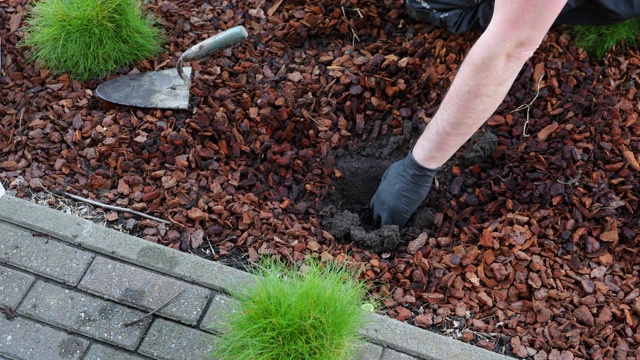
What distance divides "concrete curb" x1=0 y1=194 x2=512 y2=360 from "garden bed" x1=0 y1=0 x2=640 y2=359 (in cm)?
7

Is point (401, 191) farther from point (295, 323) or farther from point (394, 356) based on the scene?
point (295, 323)

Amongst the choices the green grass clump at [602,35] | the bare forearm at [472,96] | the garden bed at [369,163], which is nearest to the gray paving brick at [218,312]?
the garden bed at [369,163]

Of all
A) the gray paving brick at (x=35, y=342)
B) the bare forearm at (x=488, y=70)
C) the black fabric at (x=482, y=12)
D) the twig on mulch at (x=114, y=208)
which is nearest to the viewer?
the bare forearm at (x=488, y=70)

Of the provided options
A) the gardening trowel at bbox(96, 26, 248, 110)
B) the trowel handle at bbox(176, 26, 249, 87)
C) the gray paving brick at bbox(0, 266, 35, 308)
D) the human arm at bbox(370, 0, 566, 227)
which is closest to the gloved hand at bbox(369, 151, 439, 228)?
the human arm at bbox(370, 0, 566, 227)

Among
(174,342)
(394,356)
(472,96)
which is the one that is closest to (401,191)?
(472,96)

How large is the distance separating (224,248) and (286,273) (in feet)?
0.95

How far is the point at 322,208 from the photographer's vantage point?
2.85 meters

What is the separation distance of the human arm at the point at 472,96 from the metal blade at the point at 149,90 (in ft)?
3.40

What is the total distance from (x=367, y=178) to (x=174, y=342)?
3.77 feet

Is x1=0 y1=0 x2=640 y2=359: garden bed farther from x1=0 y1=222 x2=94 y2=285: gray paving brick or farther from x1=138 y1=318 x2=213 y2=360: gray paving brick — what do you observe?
x1=138 y1=318 x2=213 y2=360: gray paving brick

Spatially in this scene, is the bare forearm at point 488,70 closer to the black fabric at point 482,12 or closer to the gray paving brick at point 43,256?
the black fabric at point 482,12

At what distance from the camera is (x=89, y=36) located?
121 inches

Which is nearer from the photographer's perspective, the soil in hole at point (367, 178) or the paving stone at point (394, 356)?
the paving stone at point (394, 356)

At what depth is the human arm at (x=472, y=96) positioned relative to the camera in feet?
6.70
